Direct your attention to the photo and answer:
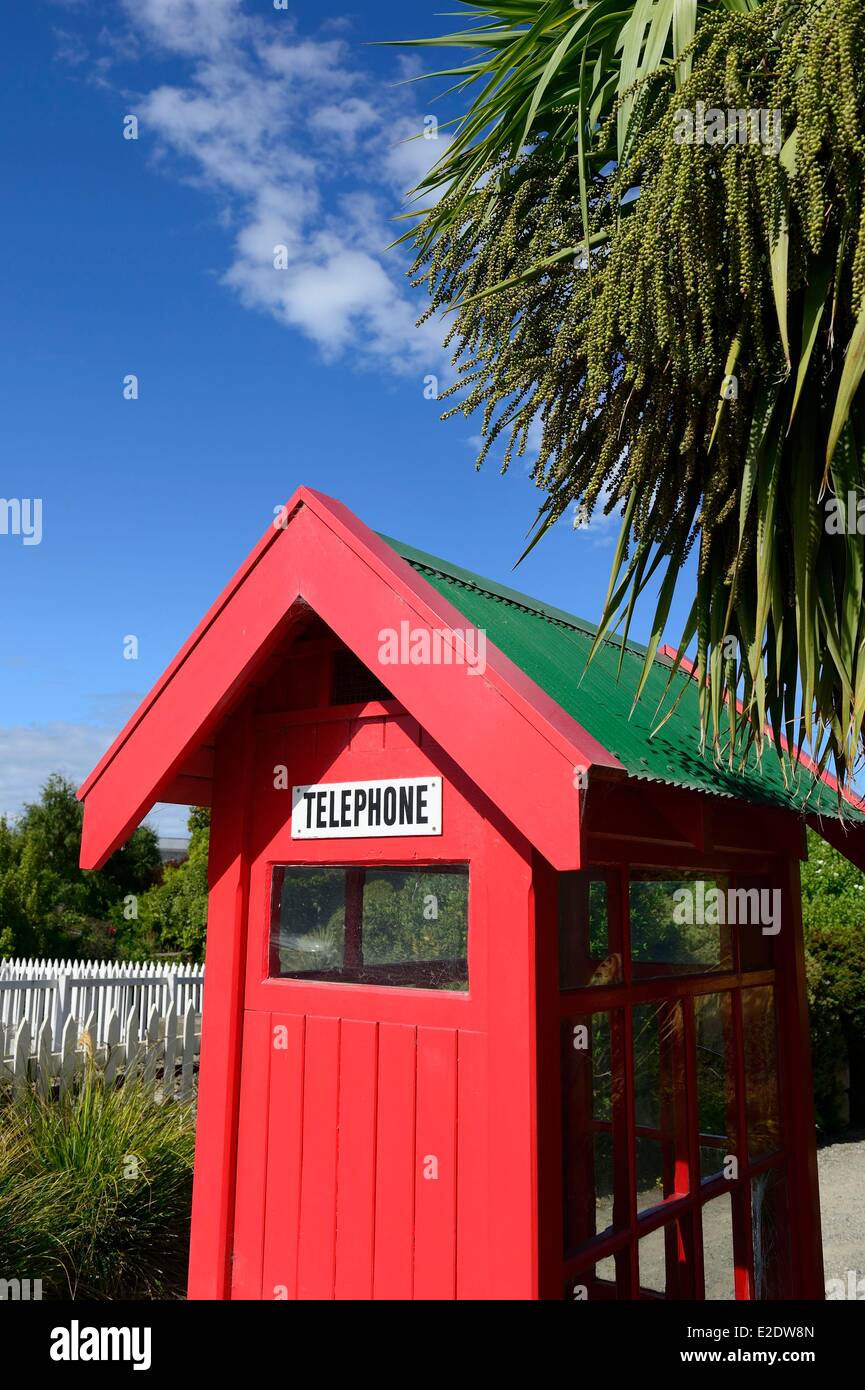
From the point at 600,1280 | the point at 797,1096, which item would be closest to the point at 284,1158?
the point at 600,1280

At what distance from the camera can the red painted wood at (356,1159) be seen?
14.7ft

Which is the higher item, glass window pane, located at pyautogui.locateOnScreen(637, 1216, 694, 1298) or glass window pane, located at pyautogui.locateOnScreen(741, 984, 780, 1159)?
glass window pane, located at pyautogui.locateOnScreen(741, 984, 780, 1159)

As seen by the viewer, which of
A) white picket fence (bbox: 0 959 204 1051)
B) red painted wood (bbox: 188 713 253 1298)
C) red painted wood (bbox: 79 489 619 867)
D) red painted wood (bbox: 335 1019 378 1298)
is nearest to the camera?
red painted wood (bbox: 79 489 619 867)

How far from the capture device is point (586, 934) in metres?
4.85

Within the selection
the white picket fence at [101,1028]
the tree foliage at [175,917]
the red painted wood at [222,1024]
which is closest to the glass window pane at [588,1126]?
the red painted wood at [222,1024]

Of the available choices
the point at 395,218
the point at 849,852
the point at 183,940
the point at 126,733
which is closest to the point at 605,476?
the point at 395,218

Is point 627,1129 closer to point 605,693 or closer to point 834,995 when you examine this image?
point 605,693

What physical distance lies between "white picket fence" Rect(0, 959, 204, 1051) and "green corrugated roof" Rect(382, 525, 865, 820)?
22.5ft

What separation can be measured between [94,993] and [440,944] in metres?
10.2

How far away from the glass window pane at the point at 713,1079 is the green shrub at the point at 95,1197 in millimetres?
3775

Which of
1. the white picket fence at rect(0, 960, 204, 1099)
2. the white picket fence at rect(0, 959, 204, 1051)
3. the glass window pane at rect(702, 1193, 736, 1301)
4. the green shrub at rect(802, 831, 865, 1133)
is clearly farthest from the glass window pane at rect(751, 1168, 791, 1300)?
the white picket fence at rect(0, 959, 204, 1051)

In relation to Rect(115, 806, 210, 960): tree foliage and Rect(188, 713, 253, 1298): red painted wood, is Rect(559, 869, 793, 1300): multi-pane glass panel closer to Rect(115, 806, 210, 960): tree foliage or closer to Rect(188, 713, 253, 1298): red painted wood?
Rect(188, 713, 253, 1298): red painted wood

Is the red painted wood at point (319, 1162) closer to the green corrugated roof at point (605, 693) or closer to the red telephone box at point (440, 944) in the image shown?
the red telephone box at point (440, 944)

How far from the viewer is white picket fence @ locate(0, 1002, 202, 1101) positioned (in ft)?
28.9
